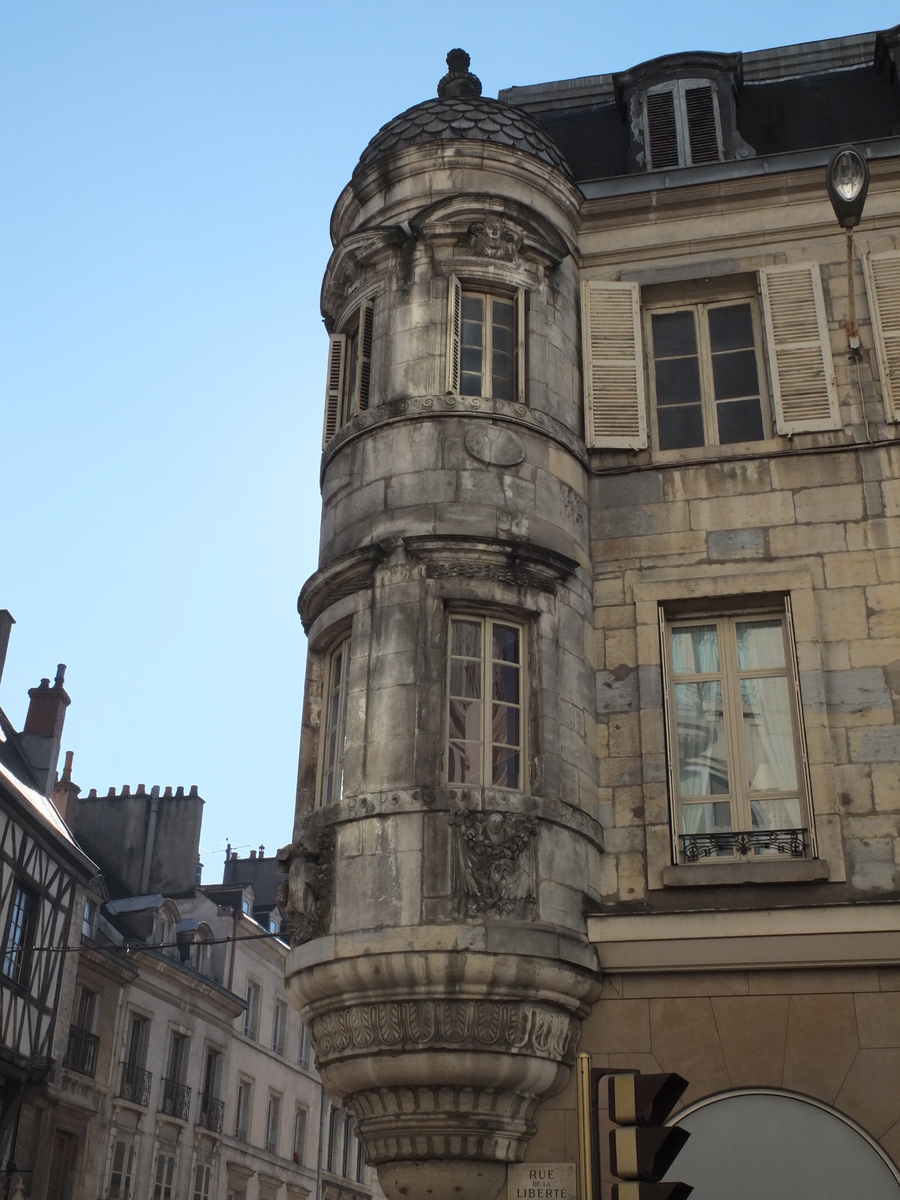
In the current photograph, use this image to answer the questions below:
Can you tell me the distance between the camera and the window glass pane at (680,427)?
11617mm

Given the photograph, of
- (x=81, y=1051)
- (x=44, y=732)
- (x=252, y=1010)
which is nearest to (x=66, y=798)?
(x=44, y=732)

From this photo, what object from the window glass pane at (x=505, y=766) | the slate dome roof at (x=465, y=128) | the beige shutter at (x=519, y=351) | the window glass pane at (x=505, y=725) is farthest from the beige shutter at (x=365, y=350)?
A: the window glass pane at (x=505, y=766)

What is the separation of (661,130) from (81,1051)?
777 inches

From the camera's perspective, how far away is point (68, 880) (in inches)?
970

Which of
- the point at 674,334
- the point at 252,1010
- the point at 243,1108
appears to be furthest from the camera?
the point at 252,1010

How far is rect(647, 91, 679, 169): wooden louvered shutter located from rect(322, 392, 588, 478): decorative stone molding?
3.97 m

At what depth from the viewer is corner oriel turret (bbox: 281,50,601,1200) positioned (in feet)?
29.2

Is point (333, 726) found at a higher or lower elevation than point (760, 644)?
lower

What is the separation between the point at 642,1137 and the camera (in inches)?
202

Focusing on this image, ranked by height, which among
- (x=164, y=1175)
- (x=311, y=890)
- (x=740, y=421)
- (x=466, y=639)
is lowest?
(x=311, y=890)

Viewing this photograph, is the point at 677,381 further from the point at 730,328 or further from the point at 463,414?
the point at 463,414

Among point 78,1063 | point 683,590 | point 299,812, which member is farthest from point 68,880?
point 683,590

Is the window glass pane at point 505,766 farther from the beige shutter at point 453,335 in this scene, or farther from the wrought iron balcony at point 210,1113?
the wrought iron balcony at point 210,1113

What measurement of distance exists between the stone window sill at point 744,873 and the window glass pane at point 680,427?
3.73 meters
